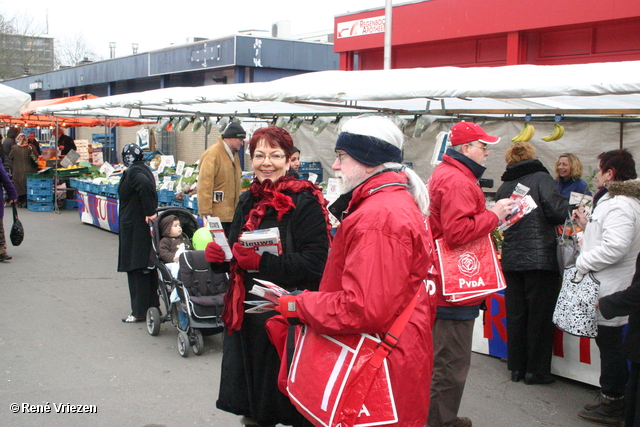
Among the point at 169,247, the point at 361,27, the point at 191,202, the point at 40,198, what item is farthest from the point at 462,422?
the point at 40,198

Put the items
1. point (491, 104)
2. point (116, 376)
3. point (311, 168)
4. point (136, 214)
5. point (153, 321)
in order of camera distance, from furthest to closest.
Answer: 1. point (311, 168)
2. point (491, 104)
3. point (136, 214)
4. point (153, 321)
5. point (116, 376)

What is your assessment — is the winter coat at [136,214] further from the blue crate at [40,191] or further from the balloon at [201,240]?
the blue crate at [40,191]

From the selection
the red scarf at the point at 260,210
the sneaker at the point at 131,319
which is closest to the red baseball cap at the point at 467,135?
the red scarf at the point at 260,210

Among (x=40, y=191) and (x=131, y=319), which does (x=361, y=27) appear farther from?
(x=131, y=319)

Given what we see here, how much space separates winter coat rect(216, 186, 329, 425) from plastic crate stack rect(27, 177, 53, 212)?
14797mm

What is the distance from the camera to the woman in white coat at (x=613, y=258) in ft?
13.5

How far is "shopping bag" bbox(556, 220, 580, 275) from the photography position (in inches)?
180

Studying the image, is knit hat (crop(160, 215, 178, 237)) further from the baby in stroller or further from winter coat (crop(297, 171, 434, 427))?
winter coat (crop(297, 171, 434, 427))

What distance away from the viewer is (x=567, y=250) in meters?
4.63

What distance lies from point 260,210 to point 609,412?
3.02 meters

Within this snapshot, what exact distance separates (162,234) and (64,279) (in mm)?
2800

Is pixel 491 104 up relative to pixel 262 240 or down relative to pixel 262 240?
up

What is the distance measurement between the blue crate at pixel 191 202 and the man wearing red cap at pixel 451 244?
23.2 feet

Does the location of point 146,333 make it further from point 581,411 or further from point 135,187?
point 581,411
